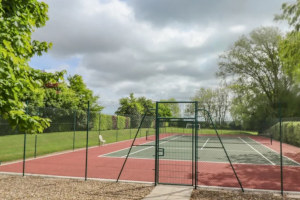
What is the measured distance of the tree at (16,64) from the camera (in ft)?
12.9

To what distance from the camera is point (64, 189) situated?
797cm

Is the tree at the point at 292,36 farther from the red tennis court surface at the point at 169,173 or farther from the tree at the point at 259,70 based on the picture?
the tree at the point at 259,70

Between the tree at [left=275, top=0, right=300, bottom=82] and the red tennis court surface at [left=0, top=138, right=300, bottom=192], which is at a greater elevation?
the tree at [left=275, top=0, right=300, bottom=82]

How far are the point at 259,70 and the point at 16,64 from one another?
131ft

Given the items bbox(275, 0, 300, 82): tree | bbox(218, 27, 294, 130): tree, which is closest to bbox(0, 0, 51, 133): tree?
bbox(275, 0, 300, 82): tree

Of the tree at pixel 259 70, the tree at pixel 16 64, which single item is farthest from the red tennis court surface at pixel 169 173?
the tree at pixel 259 70

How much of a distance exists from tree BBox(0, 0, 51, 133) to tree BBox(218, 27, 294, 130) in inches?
1373

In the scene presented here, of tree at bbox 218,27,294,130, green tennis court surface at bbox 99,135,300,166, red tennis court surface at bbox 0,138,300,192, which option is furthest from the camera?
tree at bbox 218,27,294,130

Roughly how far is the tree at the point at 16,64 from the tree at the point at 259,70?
34.9 metres

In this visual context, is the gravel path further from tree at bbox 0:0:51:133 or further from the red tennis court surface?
tree at bbox 0:0:51:133

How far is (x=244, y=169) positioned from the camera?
12141 millimetres

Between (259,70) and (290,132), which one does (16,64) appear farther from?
(259,70)

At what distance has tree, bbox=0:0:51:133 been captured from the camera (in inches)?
154

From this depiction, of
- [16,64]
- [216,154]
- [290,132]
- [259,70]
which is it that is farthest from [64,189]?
[259,70]
